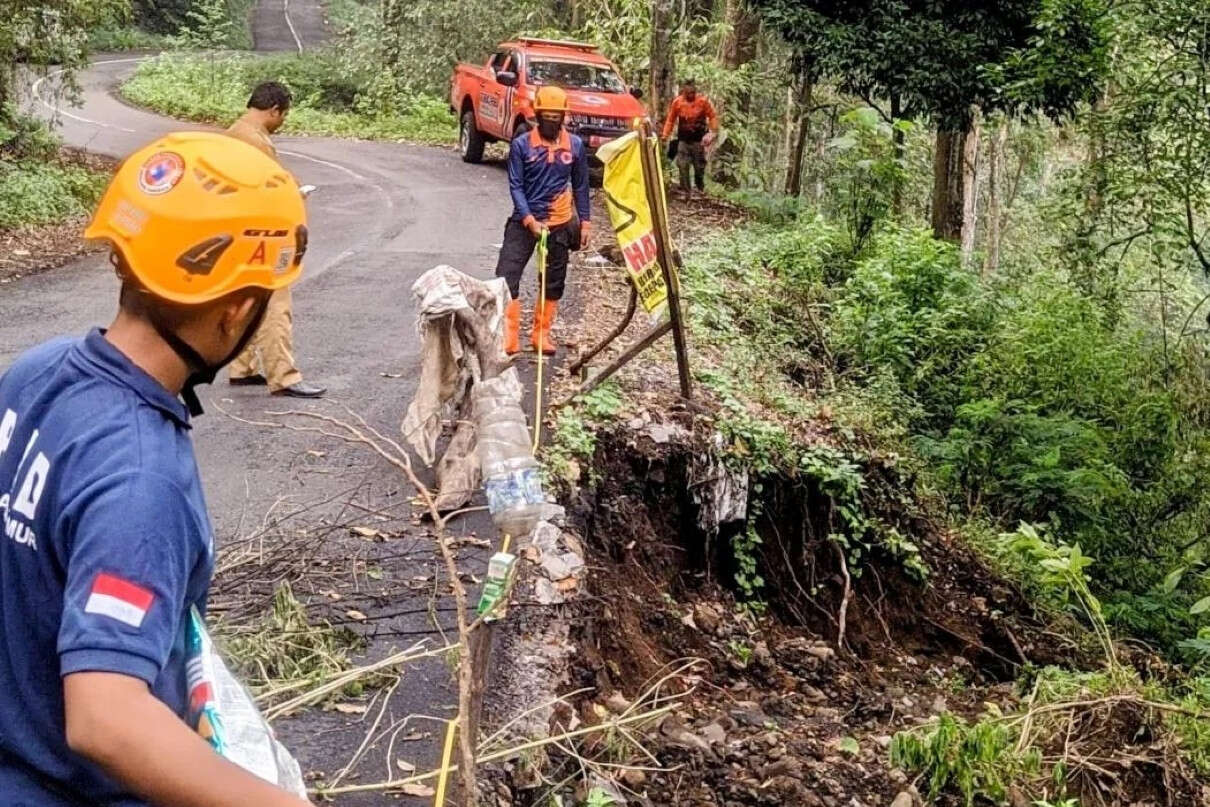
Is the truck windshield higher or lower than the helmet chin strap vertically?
higher

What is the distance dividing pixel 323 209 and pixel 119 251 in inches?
629

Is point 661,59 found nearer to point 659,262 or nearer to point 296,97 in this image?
point 659,262

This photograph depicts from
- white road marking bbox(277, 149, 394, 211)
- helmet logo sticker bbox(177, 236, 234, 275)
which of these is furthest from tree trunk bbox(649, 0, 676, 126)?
helmet logo sticker bbox(177, 236, 234, 275)

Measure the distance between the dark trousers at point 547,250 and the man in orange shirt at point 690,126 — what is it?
9890 mm

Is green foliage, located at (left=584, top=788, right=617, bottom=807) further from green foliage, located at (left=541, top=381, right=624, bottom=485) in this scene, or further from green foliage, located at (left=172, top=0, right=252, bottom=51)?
green foliage, located at (left=172, top=0, right=252, bottom=51)

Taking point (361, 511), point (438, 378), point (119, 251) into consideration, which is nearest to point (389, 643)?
point (361, 511)

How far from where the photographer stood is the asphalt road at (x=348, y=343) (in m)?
5.19

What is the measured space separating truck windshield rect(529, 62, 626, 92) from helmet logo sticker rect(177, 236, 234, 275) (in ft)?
A: 58.9

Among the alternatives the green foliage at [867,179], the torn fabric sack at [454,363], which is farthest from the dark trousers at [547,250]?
the green foliage at [867,179]

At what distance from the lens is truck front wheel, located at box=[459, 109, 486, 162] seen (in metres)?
21.9

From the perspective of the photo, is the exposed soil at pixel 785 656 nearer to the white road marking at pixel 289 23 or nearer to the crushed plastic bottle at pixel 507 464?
the crushed plastic bottle at pixel 507 464

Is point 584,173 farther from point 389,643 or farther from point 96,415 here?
point 96,415

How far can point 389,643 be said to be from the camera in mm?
5254

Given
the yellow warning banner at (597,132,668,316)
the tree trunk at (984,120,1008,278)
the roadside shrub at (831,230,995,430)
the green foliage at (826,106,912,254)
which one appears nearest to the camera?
the yellow warning banner at (597,132,668,316)
